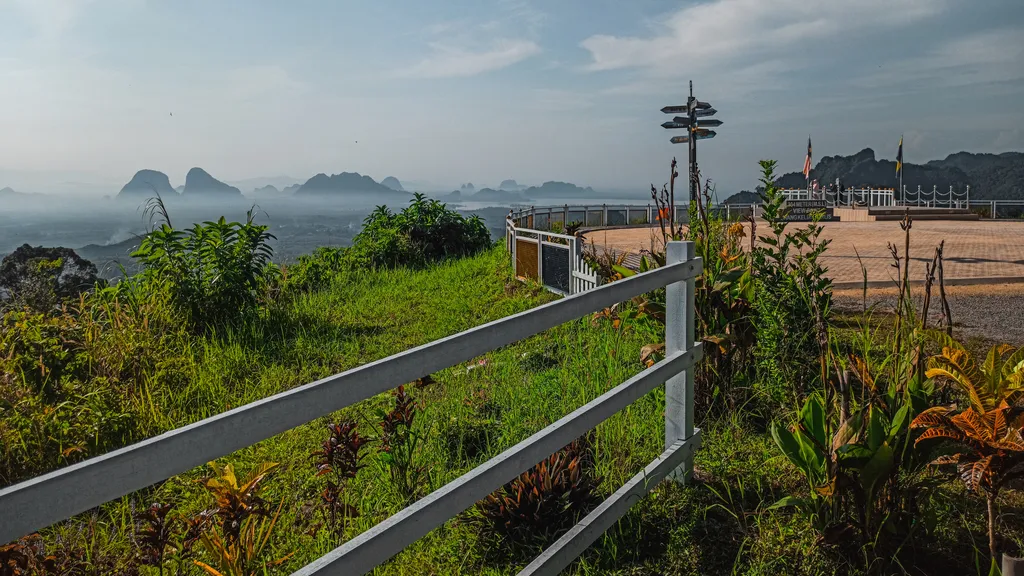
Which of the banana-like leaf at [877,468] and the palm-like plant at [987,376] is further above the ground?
the palm-like plant at [987,376]

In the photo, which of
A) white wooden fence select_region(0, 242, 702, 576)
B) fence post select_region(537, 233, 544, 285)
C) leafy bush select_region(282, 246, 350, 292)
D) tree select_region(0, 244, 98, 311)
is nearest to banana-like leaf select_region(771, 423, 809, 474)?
white wooden fence select_region(0, 242, 702, 576)

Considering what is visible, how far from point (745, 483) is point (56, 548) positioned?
11.0 feet

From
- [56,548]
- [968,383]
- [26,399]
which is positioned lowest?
[56,548]

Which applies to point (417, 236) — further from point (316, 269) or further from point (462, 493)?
point (462, 493)

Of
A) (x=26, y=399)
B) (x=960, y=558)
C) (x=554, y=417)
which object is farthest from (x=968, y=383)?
(x=26, y=399)

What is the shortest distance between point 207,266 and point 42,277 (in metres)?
1.75

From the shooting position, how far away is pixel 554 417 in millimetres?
4312

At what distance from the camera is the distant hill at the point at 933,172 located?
147 metres

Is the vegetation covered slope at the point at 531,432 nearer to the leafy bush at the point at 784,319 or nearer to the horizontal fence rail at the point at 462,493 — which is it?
the leafy bush at the point at 784,319

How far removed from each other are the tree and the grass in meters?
1.85

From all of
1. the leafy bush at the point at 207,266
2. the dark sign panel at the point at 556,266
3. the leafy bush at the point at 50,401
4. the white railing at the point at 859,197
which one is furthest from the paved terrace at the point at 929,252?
the white railing at the point at 859,197

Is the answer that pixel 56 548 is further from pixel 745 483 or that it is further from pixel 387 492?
pixel 745 483

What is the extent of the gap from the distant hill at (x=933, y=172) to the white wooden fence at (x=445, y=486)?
499 ft

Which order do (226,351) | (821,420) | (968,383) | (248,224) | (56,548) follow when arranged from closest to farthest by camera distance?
(968,383) < (821,420) < (56,548) < (226,351) < (248,224)
